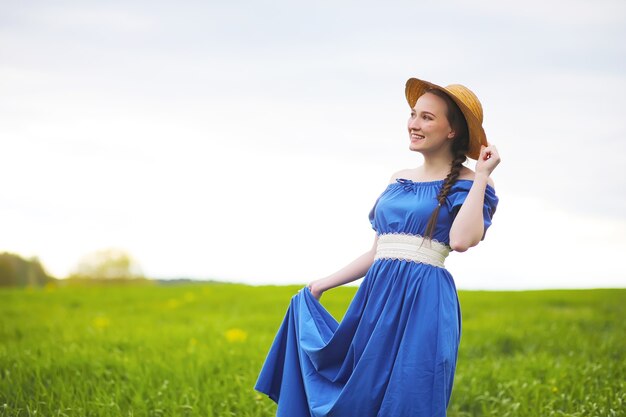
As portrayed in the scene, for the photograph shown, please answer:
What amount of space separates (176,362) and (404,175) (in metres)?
3.58

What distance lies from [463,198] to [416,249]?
364 mm

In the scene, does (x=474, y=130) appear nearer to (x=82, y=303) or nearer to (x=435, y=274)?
(x=435, y=274)

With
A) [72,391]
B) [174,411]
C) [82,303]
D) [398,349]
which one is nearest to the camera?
[398,349]

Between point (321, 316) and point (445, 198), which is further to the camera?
point (321, 316)

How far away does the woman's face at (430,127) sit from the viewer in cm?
367

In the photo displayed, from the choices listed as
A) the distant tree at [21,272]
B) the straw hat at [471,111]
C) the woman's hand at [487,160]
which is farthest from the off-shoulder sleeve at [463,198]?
the distant tree at [21,272]

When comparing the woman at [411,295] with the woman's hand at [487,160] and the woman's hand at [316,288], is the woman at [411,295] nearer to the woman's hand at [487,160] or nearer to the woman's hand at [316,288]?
the woman's hand at [487,160]

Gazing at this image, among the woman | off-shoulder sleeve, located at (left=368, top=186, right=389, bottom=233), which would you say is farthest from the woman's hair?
off-shoulder sleeve, located at (left=368, top=186, right=389, bottom=233)

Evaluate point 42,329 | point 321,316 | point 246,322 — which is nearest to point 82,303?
point 42,329

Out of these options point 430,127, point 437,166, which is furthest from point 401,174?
point 430,127

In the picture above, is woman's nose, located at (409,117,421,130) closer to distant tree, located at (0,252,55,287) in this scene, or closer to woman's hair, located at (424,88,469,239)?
woman's hair, located at (424,88,469,239)

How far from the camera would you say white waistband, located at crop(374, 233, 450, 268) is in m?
3.56

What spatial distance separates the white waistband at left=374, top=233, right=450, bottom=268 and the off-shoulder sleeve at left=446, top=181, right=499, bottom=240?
19 cm

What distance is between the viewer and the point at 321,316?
3.96 meters
